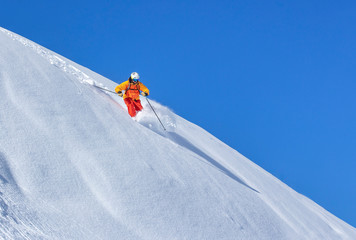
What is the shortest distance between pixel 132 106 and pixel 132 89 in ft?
2.39

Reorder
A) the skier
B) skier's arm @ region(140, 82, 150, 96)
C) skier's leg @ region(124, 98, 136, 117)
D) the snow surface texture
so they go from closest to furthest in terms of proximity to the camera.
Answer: the snow surface texture, skier's leg @ region(124, 98, 136, 117), the skier, skier's arm @ region(140, 82, 150, 96)

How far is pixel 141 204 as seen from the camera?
223 inches

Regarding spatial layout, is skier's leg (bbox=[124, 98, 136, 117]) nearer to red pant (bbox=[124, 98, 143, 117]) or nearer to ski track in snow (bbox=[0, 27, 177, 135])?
red pant (bbox=[124, 98, 143, 117])

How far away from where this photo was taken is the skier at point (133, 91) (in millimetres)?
10055

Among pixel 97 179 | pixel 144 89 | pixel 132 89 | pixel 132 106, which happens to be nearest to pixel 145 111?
pixel 144 89

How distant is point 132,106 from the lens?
978 cm

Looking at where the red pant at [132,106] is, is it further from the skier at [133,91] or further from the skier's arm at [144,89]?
the skier's arm at [144,89]

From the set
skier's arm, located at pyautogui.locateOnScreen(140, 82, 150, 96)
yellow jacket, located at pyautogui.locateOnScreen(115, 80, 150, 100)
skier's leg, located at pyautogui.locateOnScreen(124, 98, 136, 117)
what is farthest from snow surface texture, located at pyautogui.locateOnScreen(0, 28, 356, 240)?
skier's arm, located at pyautogui.locateOnScreen(140, 82, 150, 96)

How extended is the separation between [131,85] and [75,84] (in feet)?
6.33

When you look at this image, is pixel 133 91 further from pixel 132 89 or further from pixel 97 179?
pixel 97 179

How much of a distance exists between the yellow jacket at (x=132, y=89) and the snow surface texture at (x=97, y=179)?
23.6 inches

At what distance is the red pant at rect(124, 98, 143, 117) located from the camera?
9.61 metres

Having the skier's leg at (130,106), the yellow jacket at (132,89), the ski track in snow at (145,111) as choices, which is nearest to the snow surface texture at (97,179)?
Result: the skier's leg at (130,106)

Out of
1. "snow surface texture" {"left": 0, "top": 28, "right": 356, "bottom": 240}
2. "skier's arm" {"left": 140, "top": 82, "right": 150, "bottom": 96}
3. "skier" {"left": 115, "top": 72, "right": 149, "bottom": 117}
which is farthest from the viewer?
"skier's arm" {"left": 140, "top": 82, "right": 150, "bottom": 96}
